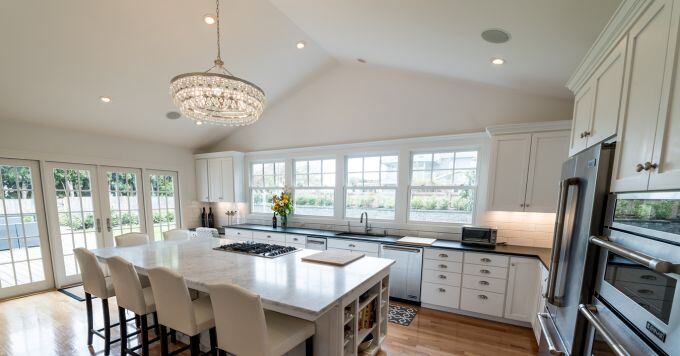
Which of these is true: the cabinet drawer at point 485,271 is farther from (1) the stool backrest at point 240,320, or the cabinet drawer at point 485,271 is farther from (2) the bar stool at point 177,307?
(2) the bar stool at point 177,307

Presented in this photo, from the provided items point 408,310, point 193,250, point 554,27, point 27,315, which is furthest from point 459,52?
point 27,315

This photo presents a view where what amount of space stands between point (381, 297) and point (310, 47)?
3308mm

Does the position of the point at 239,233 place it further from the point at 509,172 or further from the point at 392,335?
the point at 509,172

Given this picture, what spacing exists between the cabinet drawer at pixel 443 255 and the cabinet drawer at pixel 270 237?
2275 millimetres

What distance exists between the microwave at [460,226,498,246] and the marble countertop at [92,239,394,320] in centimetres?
148

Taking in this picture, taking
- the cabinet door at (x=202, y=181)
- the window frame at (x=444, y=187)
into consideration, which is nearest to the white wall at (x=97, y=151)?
the cabinet door at (x=202, y=181)

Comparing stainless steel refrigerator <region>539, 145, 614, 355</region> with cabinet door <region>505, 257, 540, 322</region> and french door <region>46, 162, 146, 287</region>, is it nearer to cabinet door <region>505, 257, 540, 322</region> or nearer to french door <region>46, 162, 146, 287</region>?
cabinet door <region>505, 257, 540, 322</region>

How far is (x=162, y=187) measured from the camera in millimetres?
5180

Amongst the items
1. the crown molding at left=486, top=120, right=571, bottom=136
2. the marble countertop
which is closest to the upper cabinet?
the marble countertop

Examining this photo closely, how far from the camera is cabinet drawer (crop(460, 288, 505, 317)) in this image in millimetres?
2912

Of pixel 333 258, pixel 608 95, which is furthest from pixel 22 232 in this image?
pixel 608 95

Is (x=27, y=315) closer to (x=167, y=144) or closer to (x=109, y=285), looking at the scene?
(x=109, y=285)

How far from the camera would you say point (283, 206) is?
4.70 meters

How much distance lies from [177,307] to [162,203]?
4.26 m
